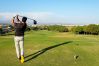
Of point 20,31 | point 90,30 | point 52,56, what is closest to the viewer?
point 20,31

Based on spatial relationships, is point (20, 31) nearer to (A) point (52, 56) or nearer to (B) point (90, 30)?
(A) point (52, 56)

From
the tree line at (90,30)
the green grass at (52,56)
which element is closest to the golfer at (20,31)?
the green grass at (52,56)

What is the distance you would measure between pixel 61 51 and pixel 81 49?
186 centimetres

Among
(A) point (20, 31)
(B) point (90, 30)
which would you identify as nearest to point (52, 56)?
(A) point (20, 31)

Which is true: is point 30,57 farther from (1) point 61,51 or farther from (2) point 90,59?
(2) point 90,59

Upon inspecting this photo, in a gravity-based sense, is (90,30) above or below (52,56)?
below

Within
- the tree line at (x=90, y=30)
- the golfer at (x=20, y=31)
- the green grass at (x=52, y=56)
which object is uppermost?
the golfer at (x=20, y=31)

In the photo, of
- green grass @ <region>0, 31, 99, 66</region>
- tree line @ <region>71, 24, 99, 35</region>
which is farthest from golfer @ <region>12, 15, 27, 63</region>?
tree line @ <region>71, 24, 99, 35</region>

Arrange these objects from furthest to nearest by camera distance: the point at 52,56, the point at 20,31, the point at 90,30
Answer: the point at 90,30 < the point at 52,56 < the point at 20,31

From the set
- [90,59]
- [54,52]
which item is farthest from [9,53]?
[90,59]

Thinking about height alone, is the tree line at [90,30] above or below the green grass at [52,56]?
below

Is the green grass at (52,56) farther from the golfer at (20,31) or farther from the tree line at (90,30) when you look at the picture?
the tree line at (90,30)

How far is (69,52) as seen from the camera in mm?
15711

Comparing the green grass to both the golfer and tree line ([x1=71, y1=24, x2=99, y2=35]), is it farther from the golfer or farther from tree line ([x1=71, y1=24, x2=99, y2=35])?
tree line ([x1=71, y1=24, x2=99, y2=35])
